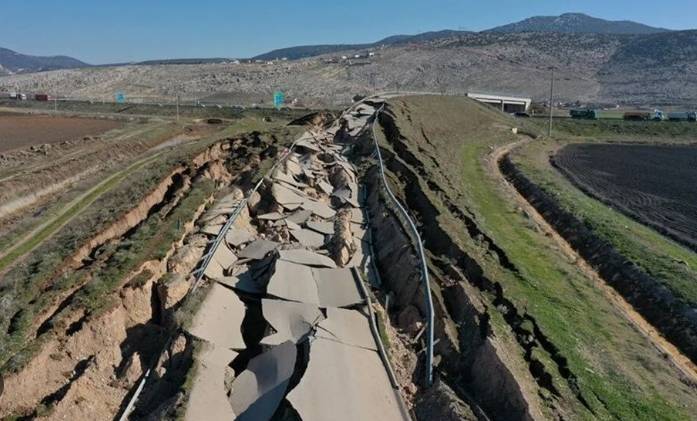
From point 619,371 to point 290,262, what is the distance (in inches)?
309

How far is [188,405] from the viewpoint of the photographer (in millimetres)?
9352

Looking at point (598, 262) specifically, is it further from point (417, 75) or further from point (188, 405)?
point (417, 75)

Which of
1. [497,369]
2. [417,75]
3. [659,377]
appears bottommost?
[659,377]

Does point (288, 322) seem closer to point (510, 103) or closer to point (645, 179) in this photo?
point (645, 179)

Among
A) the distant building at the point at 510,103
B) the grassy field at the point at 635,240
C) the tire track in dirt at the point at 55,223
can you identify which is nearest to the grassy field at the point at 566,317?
the grassy field at the point at 635,240

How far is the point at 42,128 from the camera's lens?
5356cm

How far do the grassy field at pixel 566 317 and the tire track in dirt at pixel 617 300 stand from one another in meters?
0.34

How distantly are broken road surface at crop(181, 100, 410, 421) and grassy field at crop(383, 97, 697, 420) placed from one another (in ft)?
9.79

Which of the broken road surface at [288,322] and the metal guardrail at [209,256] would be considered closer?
the broken road surface at [288,322]

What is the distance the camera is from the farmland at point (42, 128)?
43.8 m

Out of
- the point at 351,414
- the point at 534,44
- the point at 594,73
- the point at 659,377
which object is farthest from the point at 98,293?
the point at 534,44

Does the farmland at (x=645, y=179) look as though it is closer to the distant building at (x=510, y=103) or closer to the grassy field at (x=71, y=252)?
the grassy field at (x=71, y=252)

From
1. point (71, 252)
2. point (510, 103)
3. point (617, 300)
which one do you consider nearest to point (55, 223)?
point (71, 252)

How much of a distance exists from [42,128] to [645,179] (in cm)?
5032
